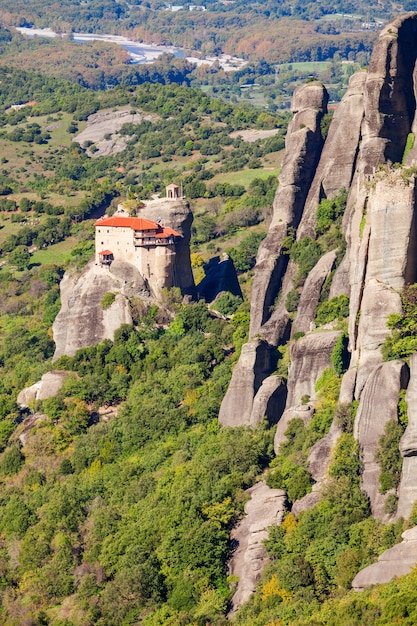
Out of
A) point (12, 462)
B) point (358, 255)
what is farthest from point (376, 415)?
point (12, 462)

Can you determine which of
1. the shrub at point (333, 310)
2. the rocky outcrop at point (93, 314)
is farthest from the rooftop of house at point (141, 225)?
the shrub at point (333, 310)

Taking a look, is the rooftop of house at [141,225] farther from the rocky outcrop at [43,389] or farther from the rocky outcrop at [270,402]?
the rocky outcrop at [270,402]

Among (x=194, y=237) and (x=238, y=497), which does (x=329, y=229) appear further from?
(x=194, y=237)

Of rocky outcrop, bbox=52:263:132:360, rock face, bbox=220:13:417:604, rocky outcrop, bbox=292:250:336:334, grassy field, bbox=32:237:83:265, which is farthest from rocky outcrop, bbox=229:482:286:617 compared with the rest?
grassy field, bbox=32:237:83:265

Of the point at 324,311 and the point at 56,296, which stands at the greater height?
the point at 324,311

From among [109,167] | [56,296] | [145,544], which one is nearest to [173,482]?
[145,544]

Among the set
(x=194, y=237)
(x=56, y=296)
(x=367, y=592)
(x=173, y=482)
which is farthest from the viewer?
(x=194, y=237)

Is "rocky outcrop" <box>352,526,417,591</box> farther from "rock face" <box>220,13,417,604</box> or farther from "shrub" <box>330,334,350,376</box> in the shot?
"shrub" <box>330,334,350,376</box>
